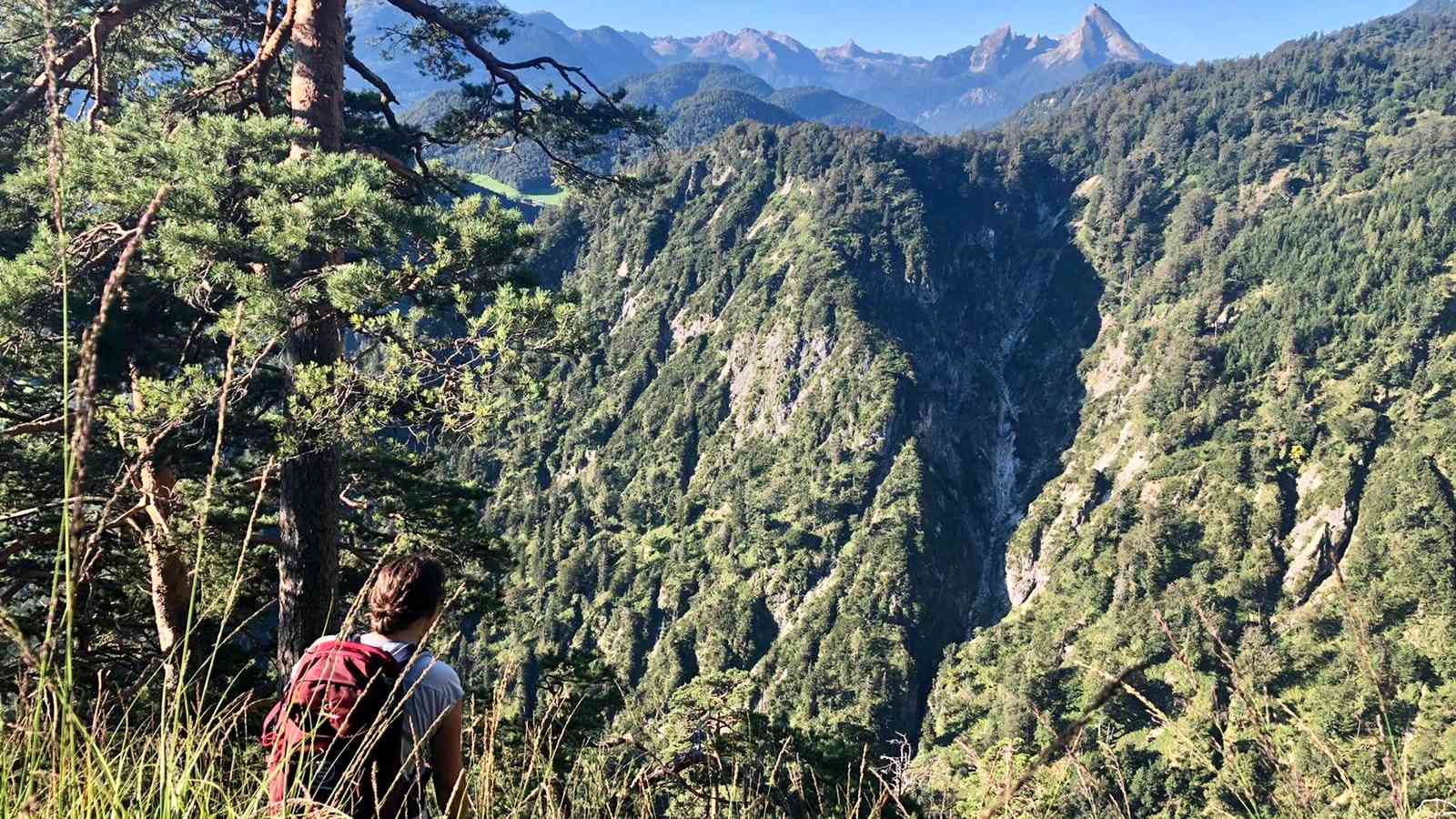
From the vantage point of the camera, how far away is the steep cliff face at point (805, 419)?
87000 millimetres

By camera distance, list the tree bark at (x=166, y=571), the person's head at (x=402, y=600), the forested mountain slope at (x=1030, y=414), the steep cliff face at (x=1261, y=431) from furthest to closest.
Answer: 1. the forested mountain slope at (x=1030, y=414)
2. the steep cliff face at (x=1261, y=431)
3. the tree bark at (x=166, y=571)
4. the person's head at (x=402, y=600)

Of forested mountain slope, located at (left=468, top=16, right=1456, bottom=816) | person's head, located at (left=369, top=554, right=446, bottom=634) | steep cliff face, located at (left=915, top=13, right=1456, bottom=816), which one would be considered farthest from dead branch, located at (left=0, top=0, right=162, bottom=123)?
forested mountain slope, located at (left=468, top=16, right=1456, bottom=816)

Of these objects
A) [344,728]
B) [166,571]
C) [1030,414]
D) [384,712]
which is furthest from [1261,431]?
[344,728]

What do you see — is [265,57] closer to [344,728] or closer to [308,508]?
[308,508]

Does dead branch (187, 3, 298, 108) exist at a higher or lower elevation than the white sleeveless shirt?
higher

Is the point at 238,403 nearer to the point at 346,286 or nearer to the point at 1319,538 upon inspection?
the point at 346,286

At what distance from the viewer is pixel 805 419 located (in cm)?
10956

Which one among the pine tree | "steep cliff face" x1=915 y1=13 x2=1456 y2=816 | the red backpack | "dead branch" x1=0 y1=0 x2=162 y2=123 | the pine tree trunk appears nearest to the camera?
the red backpack

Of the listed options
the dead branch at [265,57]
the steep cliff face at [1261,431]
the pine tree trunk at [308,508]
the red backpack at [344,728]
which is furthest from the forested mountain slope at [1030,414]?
the red backpack at [344,728]

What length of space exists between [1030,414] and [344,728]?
123 m

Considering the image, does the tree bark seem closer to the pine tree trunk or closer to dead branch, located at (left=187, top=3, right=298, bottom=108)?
the pine tree trunk

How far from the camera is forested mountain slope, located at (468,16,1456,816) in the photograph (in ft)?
239

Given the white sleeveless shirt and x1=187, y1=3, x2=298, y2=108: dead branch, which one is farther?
x1=187, y1=3, x2=298, y2=108: dead branch

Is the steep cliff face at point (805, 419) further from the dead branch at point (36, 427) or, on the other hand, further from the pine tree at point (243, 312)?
the dead branch at point (36, 427)
